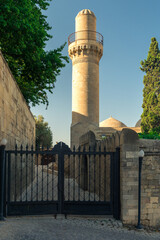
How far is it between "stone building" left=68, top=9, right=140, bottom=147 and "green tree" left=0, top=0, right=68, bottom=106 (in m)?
13.1

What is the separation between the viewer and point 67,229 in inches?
236

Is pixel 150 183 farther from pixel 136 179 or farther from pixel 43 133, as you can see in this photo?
pixel 43 133

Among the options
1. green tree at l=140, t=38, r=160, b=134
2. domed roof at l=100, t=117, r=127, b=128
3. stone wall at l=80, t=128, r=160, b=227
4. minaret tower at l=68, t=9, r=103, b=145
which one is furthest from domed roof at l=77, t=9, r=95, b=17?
stone wall at l=80, t=128, r=160, b=227

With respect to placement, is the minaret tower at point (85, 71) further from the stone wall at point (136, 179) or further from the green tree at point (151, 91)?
the stone wall at point (136, 179)

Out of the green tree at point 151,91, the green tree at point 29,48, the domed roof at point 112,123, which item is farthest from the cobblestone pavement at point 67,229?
the domed roof at point 112,123

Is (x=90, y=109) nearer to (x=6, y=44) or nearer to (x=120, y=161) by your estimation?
(x=6, y=44)

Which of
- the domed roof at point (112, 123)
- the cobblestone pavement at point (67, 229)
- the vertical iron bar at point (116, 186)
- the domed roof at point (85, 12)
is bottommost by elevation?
the cobblestone pavement at point (67, 229)

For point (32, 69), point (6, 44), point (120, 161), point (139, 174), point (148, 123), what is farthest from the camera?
point (148, 123)

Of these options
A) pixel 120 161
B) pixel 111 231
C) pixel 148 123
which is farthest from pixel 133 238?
pixel 148 123

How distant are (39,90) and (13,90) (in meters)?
7.42

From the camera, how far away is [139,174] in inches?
263

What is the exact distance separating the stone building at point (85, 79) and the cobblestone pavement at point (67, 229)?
2293 cm

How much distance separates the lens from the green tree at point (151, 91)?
83.6ft

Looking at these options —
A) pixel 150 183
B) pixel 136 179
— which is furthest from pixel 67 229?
pixel 150 183
